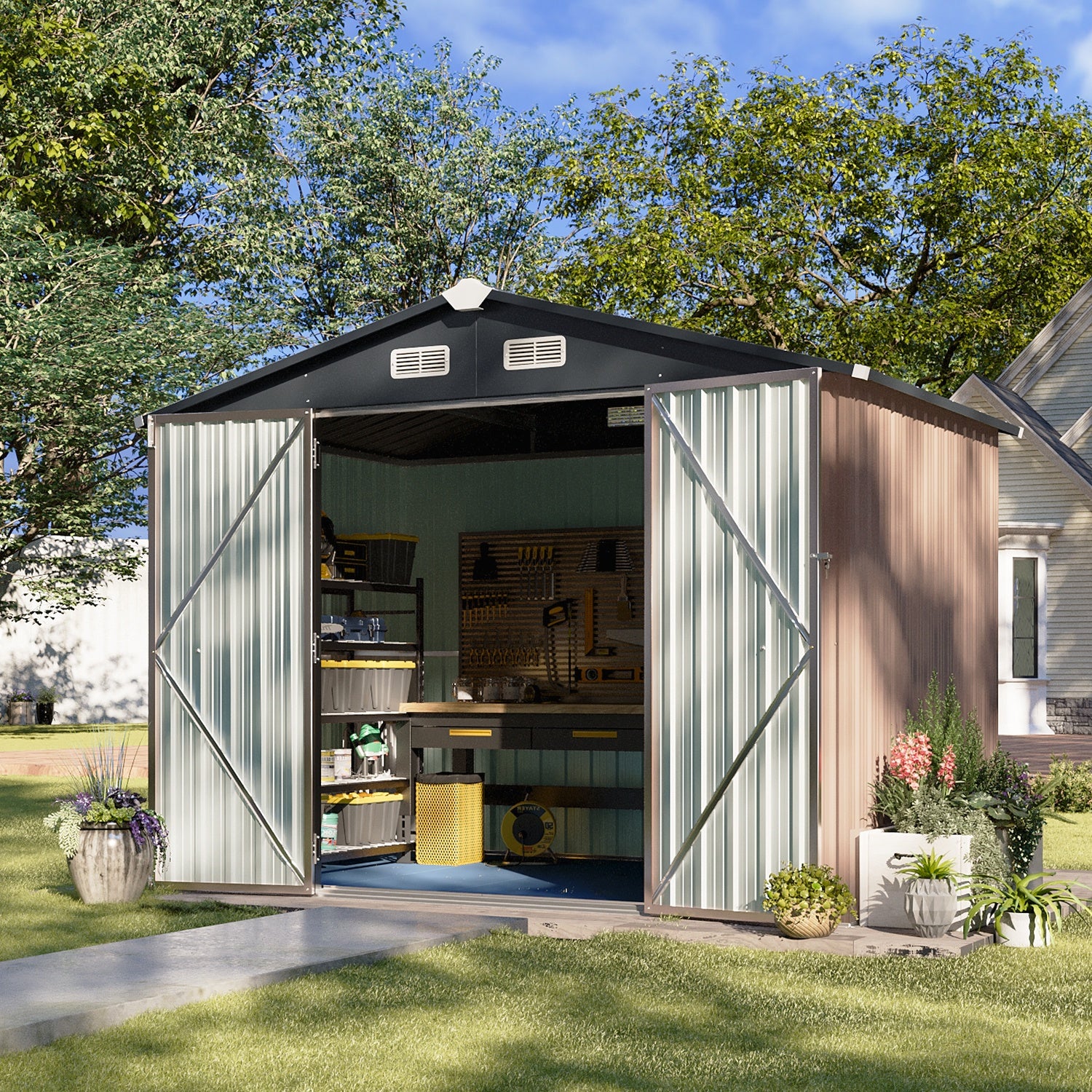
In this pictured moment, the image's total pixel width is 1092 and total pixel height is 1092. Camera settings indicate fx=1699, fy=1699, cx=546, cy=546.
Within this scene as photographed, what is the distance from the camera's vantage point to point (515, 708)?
10703 millimetres

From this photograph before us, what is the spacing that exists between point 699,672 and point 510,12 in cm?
3485

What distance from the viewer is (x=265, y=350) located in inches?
885

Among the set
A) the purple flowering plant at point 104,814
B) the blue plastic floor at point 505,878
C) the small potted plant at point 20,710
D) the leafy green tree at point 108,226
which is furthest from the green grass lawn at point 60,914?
the small potted plant at point 20,710

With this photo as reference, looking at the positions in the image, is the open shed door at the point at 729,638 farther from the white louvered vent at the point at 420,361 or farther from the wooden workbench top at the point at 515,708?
the wooden workbench top at the point at 515,708

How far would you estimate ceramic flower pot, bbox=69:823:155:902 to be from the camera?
8852mm

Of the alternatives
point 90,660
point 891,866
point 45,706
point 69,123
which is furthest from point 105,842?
point 90,660

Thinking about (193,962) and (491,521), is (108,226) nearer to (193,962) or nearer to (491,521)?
(491,521)

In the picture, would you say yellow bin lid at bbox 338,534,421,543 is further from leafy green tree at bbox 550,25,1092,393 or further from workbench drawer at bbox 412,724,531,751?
leafy green tree at bbox 550,25,1092,393

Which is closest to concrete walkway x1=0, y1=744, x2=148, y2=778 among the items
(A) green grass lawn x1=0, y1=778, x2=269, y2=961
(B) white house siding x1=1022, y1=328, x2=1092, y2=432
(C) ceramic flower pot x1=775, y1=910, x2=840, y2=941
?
(A) green grass lawn x1=0, y1=778, x2=269, y2=961

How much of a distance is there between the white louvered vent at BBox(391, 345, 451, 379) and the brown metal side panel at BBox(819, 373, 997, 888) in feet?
6.97

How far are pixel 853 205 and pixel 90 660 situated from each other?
1458 cm

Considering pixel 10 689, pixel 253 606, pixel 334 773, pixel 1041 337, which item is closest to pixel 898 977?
pixel 253 606

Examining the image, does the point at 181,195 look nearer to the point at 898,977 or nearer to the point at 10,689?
the point at 10,689

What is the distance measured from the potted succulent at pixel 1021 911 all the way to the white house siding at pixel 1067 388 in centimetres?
1428
